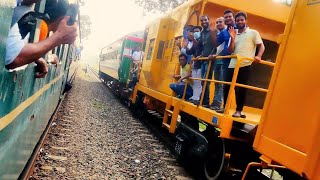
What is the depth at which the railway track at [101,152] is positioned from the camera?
5367mm

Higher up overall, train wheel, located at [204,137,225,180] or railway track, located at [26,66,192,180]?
train wheel, located at [204,137,225,180]

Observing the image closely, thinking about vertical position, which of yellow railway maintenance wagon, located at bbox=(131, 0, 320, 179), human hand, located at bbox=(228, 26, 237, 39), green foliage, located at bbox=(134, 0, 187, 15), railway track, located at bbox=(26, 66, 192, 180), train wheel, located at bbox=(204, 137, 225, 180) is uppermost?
green foliage, located at bbox=(134, 0, 187, 15)

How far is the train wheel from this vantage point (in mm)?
5594

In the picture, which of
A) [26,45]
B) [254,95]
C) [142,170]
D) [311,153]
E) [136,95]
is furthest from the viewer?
[136,95]

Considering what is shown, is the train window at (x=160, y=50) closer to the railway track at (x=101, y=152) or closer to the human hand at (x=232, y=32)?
the railway track at (x=101, y=152)

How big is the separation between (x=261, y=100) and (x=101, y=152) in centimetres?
345

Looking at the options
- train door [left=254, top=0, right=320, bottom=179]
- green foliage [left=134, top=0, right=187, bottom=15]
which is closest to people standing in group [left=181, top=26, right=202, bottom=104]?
train door [left=254, top=0, right=320, bottom=179]

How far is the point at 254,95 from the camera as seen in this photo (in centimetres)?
695

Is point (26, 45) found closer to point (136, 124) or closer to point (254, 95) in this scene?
point (254, 95)

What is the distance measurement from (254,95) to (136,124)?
4310 mm

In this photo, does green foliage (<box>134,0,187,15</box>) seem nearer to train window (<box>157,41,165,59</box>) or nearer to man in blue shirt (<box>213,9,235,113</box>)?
train window (<box>157,41,165,59</box>)

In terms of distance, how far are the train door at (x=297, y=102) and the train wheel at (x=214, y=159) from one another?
209cm

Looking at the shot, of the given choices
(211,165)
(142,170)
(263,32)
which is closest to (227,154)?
(211,165)

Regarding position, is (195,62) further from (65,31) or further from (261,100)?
(65,31)
